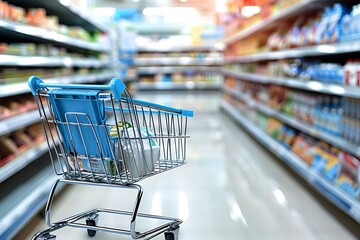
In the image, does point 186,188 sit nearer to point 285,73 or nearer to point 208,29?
point 285,73

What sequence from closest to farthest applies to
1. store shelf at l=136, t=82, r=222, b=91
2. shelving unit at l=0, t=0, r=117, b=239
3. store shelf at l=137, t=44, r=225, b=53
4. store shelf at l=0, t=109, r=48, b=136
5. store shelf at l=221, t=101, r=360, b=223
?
1. shelving unit at l=0, t=0, r=117, b=239
2. store shelf at l=221, t=101, r=360, b=223
3. store shelf at l=0, t=109, r=48, b=136
4. store shelf at l=137, t=44, r=225, b=53
5. store shelf at l=136, t=82, r=222, b=91

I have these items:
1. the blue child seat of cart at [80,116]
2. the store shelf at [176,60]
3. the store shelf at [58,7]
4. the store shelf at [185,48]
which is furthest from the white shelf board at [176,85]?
the blue child seat of cart at [80,116]

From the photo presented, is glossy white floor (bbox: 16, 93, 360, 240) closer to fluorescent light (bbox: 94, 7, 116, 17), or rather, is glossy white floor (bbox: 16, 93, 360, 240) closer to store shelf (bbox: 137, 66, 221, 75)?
store shelf (bbox: 137, 66, 221, 75)

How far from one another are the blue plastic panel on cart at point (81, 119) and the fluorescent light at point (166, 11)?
1338cm

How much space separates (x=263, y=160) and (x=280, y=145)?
0.29 meters

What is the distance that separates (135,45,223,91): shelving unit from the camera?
41.1 feet

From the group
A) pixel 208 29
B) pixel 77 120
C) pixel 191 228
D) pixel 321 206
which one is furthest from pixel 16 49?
pixel 208 29

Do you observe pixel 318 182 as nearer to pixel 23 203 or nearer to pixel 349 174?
pixel 349 174

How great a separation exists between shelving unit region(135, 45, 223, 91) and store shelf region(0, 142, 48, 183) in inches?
377

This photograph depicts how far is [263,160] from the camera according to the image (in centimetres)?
420

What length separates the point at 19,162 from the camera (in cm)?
255

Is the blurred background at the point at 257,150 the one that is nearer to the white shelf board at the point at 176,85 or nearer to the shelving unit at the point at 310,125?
the shelving unit at the point at 310,125

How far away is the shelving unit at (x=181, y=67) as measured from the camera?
41.1 ft

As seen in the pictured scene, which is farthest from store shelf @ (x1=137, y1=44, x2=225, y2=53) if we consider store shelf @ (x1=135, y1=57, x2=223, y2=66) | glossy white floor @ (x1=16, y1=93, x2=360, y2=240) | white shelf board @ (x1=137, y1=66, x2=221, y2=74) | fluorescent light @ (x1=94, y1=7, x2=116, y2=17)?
glossy white floor @ (x1=16, y1=93, x2=360, y2=240)
